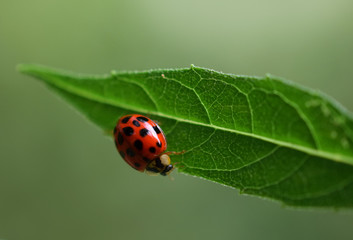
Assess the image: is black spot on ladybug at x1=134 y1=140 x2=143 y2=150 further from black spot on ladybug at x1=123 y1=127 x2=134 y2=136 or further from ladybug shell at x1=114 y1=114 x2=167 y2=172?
black spot on ladybug at x1=123 y1=127 x2=134 y2=136

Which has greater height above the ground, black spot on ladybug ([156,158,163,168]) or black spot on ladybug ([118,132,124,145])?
black spot on ladybug ([156,158,163,168])

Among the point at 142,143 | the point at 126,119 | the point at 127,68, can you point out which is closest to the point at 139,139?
the point at 142,143

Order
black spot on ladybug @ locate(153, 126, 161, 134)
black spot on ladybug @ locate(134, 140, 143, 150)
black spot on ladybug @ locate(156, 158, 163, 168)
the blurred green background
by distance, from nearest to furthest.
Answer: black spot on ladybug @ locate(153, 126, 161, 134) → black spot on ladybug @ locate(134, 140, 143, 150) → black spot on ladybug @ locate(156, 158, 163, 168) → the blurred green background

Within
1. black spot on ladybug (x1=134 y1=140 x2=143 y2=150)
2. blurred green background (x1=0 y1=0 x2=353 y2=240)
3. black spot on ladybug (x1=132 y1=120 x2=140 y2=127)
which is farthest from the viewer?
blurred green background (x1=0 y1=0 x2=353 y2=240)

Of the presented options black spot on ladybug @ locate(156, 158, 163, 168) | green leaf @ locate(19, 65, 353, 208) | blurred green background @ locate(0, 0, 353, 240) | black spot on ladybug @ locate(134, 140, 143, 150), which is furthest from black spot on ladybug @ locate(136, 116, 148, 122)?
blurred green background @ locate(0, 0, 353, 240)

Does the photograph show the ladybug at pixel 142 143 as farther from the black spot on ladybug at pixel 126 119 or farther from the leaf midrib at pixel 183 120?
the leaf midrib at pixel 183 120

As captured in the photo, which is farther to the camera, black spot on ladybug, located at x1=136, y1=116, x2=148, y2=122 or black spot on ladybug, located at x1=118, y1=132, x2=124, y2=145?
black spot on ladybug, located at x1=118, y1=132, x2=124, y2=145

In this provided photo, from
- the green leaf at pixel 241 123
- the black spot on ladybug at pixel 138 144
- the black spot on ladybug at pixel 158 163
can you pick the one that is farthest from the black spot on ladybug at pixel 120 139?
the black spot on ladybug at pixel 158 163

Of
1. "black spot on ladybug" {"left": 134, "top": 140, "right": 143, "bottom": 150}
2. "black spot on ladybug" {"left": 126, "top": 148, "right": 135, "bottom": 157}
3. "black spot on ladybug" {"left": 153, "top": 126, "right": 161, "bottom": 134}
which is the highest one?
"black spot on ladybug" {"left": 134, "top": 140, "right": 143, "bottom": 150}
